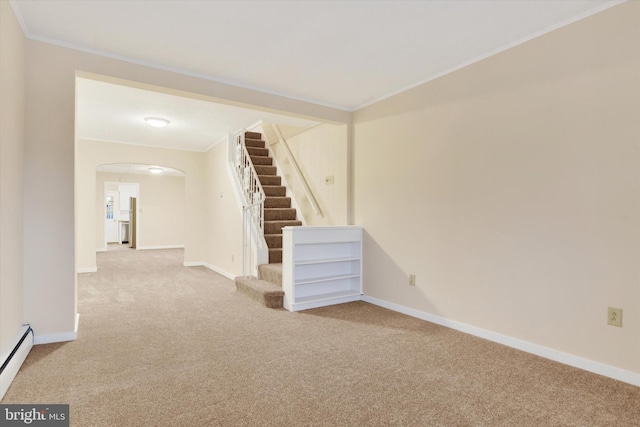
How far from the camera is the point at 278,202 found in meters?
5.97

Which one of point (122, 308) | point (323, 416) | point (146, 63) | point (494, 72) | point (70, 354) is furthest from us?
point (122, 308)

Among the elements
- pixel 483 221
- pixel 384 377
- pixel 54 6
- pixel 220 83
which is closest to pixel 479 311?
pixel 483 221

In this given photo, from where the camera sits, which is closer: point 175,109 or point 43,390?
point 43,390

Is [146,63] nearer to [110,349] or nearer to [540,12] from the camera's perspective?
[110,349]

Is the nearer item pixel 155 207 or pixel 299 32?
pixel 299 32

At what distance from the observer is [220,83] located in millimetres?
3564

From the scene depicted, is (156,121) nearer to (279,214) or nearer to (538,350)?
(279,214)

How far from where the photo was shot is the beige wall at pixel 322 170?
4680 mm

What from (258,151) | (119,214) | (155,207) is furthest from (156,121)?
(119,214)

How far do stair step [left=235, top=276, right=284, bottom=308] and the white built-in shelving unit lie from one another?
103 mm

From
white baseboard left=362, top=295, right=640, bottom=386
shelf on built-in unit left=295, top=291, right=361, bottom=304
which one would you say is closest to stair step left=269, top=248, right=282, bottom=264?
shelf on built-in unit left=295, top=291, right=361, bottom=304

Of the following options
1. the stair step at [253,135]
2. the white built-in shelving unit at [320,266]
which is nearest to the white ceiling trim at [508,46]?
→ the white built-in shelving unit at [320,266]

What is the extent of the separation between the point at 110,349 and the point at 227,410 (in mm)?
1450

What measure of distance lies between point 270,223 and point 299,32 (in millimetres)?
3225
